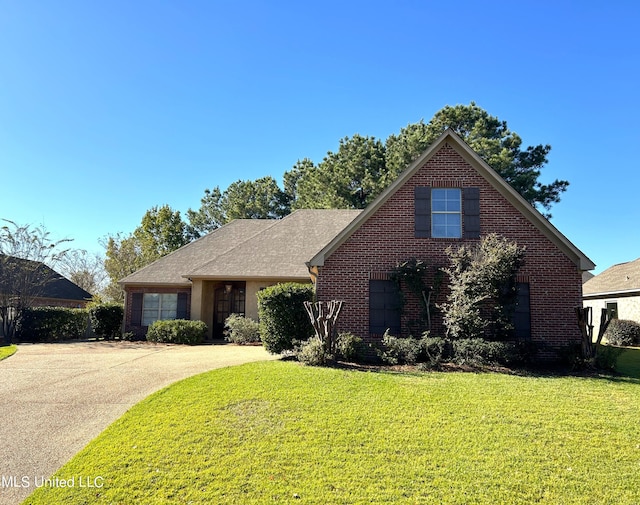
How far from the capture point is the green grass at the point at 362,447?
444 centimetres

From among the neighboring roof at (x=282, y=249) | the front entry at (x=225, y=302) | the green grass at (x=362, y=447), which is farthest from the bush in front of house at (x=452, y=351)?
the front entry at (x=225, y=302)

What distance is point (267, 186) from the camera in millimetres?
43000

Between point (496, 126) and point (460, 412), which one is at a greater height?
point (496, 126)

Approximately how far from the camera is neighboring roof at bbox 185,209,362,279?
17.4m

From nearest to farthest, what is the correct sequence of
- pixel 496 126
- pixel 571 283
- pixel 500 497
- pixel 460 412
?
1. pixel 500 497
2. pixel 460 412
3. pixel 571 283
4. pixel 496 126

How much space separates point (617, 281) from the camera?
2173 centimetres

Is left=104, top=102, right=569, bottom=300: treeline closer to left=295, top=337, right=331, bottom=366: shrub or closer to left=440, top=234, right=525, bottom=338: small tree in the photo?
left=440, top=234, right=525, bottom=338: small tree

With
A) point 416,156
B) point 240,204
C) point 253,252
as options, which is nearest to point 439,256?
point 253,252

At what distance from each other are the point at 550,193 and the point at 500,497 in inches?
1144

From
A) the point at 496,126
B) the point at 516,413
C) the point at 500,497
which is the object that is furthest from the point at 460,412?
the point at 496,126

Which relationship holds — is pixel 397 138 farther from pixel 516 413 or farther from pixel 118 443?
pixel 118 443

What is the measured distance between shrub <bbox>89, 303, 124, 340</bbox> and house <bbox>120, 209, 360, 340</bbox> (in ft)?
2.76

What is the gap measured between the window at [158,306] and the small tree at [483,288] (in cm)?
1203

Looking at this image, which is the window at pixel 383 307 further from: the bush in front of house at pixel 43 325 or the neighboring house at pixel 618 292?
the bush in front of house at pixel 43 325
